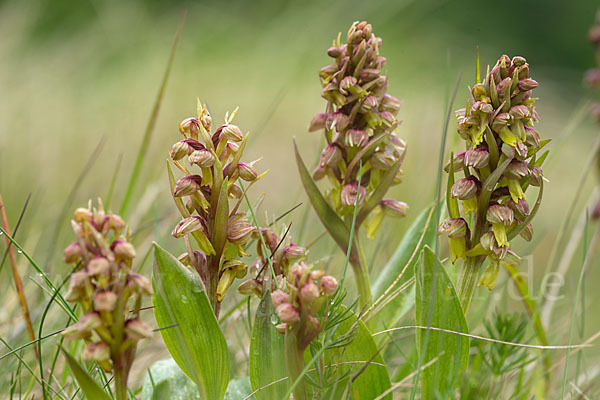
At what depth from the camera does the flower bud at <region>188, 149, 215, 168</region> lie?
3.53 ft

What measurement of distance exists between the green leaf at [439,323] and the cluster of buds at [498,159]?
0.10 meters

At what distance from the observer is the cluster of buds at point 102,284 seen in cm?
86

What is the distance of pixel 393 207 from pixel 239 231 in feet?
1.62

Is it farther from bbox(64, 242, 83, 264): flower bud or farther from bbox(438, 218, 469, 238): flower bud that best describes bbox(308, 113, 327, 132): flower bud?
bbox(64, 242, 83, 264): flower bud

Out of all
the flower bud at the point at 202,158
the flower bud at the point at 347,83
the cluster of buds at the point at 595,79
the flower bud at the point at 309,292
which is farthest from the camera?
the cluster of buds at the point at 595,79

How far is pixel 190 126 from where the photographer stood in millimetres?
1156

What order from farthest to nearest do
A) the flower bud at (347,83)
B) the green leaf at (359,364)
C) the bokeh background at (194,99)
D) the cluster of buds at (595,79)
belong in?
1. the bokeh background at (194,99)
2. the cluster of buds at (595,79)
3. the flower bud at (347,83)
4. the green leaf at (359,364)

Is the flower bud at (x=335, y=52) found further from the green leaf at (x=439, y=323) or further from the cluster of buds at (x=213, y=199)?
the green leaf at (x=439, y=323)

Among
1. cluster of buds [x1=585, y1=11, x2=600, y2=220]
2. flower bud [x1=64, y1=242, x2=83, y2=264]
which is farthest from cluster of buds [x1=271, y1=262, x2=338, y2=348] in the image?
cluster of buds [x1=585, y1=11, x2=600, y2=220]

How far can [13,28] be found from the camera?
5.68 metres

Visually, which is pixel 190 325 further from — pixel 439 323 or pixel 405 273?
pixel 405 273

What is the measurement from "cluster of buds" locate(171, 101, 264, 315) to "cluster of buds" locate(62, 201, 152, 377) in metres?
0.21

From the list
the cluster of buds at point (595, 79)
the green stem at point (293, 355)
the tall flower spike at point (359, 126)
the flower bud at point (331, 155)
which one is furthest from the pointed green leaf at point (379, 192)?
the cluster of buds at point (595, 79)

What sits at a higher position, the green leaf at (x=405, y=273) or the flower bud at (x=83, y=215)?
the flower bud at (x=83, y=215)
